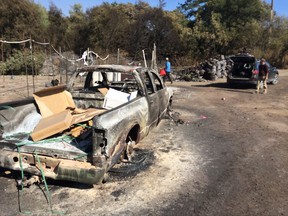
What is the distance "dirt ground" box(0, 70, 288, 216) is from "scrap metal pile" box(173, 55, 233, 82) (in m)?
13.8

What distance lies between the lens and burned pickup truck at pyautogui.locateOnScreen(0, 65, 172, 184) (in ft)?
14.0

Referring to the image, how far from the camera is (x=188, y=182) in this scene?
16.2ft

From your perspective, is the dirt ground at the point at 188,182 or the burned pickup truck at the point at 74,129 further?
the burned pickup truck at the point at 74,129

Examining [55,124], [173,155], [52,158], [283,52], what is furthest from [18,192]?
[283,52]

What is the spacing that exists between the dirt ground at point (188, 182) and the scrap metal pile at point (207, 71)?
13785 mm

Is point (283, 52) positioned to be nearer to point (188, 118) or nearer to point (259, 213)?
point (188, 118)

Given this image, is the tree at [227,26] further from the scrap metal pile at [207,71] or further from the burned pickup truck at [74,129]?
the burned pickup truck at [74,129]

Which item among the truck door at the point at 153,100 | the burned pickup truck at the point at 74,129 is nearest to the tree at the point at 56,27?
the truck door at the point at 153,100

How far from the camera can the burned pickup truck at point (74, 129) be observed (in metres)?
4.27

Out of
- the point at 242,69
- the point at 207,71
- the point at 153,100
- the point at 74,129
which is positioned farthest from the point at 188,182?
the point at 207,71

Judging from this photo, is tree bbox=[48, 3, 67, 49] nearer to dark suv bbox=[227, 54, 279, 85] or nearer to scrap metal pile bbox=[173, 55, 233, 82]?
scrap metal pile bbox=[173, 55, 233, 82]

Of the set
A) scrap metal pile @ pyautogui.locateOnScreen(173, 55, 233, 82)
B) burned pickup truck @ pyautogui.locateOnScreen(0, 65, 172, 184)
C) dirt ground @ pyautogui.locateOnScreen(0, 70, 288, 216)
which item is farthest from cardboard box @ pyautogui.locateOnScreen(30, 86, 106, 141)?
scrap metal pile @ pyautogui.locateOnScreen(173, 55, 233, 82)

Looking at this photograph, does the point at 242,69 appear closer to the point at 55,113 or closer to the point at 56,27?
the point at 55,113

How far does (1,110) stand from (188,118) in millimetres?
5853
